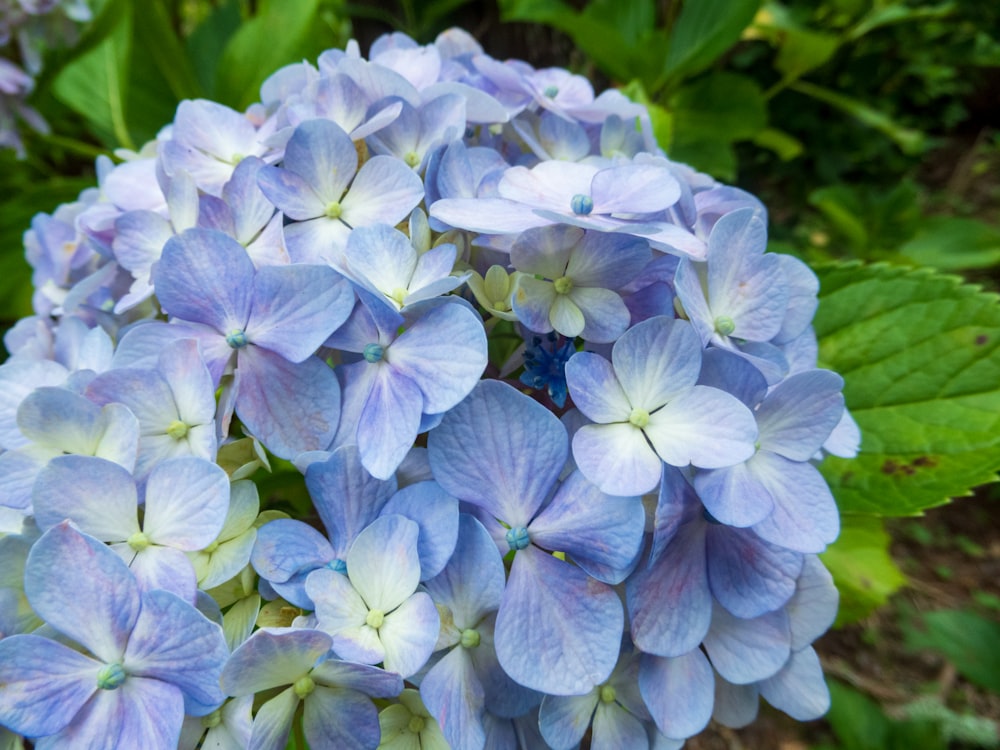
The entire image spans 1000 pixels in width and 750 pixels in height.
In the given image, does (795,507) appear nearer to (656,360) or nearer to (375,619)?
(656,360)

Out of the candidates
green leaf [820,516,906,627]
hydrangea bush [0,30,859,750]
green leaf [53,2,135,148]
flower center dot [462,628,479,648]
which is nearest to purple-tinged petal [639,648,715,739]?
hydrangea bush [0,30,859,750]

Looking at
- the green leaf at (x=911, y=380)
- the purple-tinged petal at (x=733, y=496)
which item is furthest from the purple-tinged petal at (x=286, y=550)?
the green leaf at (x=911, y=380)

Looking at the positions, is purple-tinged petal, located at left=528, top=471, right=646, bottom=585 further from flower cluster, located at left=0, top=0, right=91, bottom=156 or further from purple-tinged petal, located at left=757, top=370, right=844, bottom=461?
flower cluster, located at left=0, top=0, right=91, bottom=156

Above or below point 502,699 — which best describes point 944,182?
below

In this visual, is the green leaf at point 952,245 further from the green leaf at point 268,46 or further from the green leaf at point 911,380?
the green leaf at point 268,46

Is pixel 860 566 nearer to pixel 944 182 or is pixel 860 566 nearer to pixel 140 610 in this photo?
pixel 140 610

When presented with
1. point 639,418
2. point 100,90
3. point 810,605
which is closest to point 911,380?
point 810,605

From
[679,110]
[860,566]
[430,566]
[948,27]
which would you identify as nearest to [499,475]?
[430,566]
